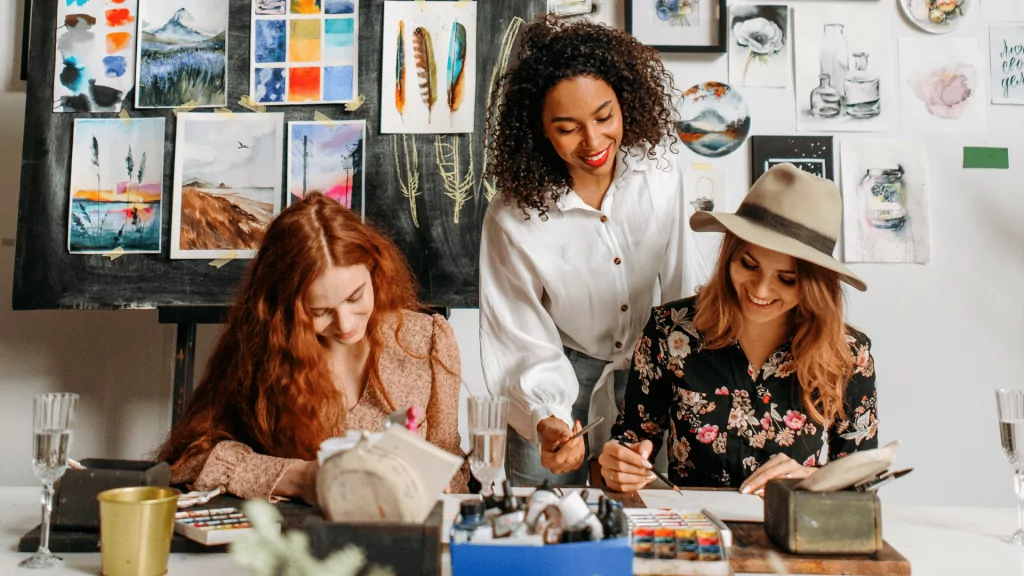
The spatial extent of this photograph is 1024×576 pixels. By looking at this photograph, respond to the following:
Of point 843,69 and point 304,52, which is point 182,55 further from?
point 843,69

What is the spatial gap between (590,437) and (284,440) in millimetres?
760

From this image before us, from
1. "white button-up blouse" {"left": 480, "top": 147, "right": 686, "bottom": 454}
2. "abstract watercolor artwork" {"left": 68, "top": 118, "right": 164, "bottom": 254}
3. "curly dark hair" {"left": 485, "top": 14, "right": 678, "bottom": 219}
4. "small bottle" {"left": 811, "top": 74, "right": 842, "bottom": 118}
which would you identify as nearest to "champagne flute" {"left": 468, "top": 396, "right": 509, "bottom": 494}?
"white button-up blouse" {"left": 480, "top": 147, "right": 686, "bottom": 454}

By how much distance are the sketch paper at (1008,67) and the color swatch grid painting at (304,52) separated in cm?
200

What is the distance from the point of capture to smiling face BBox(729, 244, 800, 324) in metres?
1.66

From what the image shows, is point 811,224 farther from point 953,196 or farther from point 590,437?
point 953,196

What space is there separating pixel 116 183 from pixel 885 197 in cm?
228

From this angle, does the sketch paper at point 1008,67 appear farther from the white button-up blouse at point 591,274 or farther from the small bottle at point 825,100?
the white button-up blouse at point 591,274

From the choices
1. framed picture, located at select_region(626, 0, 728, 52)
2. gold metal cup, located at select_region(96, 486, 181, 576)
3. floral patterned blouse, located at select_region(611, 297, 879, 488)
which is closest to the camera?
gold metal cup, located at select_region(96, 486, 181, 576)

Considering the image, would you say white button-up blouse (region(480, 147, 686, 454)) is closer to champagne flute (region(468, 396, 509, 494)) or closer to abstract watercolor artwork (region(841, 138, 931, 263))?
champagne flute (region(468, 396, 509, 494))

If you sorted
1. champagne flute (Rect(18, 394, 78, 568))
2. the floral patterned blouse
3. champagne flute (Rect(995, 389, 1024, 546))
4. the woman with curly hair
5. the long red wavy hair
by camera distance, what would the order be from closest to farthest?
champagne flute (Rect(18, 394, 78, 568)) → champagne flute (Rect(995, 389, 1024, 546)) → the long red wavy hair → the floral patterned blouse → the woman with curly hair

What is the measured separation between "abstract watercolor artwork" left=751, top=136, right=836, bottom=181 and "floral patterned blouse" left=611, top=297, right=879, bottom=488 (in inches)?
43.3

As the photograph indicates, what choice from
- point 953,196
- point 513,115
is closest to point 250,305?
point 513,115

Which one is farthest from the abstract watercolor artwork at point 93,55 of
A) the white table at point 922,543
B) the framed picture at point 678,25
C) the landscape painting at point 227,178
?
the framed picture at point 678,25

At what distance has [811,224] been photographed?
1647 millimetres
